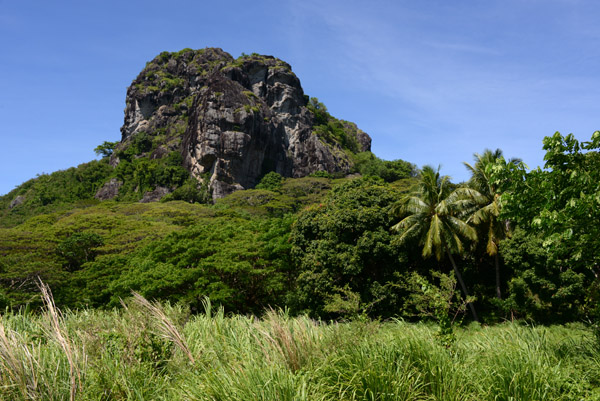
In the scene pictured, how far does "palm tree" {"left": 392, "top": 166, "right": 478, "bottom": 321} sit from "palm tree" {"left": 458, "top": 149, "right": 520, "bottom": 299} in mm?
797

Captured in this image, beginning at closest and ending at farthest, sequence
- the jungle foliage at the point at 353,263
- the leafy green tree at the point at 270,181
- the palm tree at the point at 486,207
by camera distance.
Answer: the jungle foliage at the point at 353,263, the palm tree at the point at 486,207, the leafy green tree at the point at 270,181

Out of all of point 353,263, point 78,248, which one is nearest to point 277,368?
point 353,263

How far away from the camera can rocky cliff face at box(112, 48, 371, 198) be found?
7794 centimetres

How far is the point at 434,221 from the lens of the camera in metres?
21.3

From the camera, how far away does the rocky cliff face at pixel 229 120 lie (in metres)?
77.9

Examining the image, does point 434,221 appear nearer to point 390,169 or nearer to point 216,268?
point 216,268

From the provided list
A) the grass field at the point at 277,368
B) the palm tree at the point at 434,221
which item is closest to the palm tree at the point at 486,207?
the palm tree at the point at 434,221

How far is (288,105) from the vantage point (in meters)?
95.9

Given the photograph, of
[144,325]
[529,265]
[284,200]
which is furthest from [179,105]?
[144,325]

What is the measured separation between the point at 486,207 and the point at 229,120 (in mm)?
63261

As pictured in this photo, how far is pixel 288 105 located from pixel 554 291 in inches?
3256

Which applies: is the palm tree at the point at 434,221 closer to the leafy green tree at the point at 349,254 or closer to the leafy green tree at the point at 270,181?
the leafy green tree at the point at 349,254

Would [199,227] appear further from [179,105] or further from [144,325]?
[179,105]

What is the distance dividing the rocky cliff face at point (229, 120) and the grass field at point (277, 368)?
69.5m
